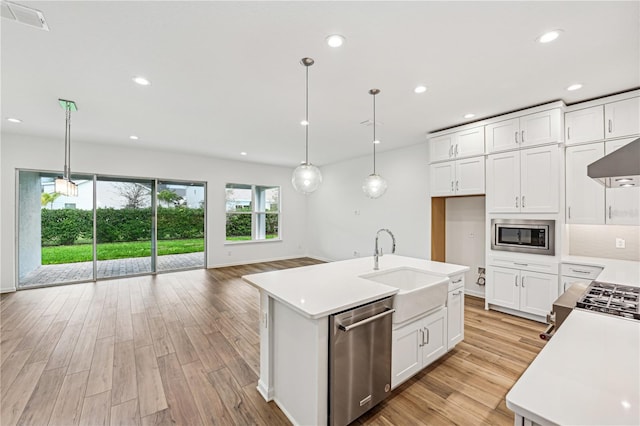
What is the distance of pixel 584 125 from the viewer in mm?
3219

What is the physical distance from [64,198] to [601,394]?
7.38 meters

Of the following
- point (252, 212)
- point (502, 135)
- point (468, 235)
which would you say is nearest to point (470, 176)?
point (502, 135)

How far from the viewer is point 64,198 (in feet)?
17.0

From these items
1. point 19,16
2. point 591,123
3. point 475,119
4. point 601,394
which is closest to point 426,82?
point 475,119

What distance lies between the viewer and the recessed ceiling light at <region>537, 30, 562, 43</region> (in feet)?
6.50

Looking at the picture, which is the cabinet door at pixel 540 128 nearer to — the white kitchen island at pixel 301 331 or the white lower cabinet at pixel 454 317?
the white lower cabinet at pixel 454 317

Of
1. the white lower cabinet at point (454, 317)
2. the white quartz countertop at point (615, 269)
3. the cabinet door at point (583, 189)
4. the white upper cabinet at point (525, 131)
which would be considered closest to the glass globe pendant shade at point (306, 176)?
the white lower cabinet at point (454, 317)

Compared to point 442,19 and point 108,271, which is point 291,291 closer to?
point 442,19

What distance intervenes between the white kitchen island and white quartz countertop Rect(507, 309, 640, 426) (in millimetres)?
960

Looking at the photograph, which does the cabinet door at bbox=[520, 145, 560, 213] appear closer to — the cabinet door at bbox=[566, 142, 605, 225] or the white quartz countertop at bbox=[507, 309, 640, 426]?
the cabinet door at bbox=[566, 142, 605, 225]

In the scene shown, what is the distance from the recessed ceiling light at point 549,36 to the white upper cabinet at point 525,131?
161 centimetres

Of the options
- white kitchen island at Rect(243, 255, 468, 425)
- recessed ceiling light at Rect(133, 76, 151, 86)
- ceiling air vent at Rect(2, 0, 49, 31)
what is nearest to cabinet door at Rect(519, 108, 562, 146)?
white kitchen island at Rect(243, 255, 468, 425)

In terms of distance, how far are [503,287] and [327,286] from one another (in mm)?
3046

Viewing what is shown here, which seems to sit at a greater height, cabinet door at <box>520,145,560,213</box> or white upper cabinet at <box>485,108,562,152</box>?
white upper cabinet at <box>485,108,562,152</box>
